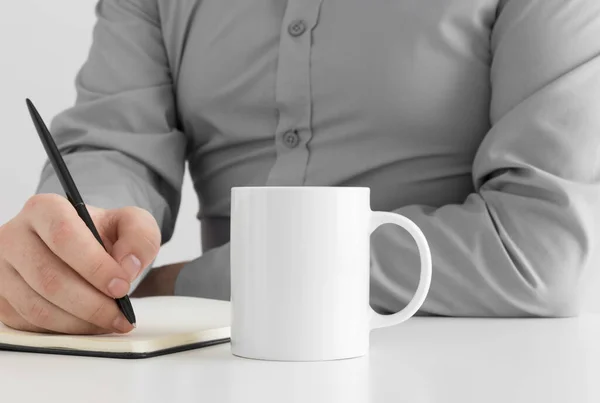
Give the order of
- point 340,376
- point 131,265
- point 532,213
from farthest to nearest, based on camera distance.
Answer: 1. point 532,213
2. point 131,265
3. point 340,376

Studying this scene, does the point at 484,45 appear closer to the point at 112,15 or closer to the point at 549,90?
the point at 549,90

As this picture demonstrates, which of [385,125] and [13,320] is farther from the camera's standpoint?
[385,125]

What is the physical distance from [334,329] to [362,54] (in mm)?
559

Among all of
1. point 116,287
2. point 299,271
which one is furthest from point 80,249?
point 299,271

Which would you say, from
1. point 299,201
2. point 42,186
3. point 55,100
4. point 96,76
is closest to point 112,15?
point 96,76

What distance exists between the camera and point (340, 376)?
1.78 ft

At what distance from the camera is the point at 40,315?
0.66 m

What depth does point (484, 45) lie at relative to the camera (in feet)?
3.42

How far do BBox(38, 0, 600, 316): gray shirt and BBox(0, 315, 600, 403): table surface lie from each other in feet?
0.75

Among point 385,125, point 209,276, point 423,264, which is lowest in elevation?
point 209,276

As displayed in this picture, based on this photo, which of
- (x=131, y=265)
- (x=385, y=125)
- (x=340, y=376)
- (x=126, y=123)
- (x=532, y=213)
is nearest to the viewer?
(x=340, y=376)

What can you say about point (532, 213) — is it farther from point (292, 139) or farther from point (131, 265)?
point (131, 265)

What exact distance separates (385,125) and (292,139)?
0.13 metres

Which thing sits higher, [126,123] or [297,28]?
[297,28]
